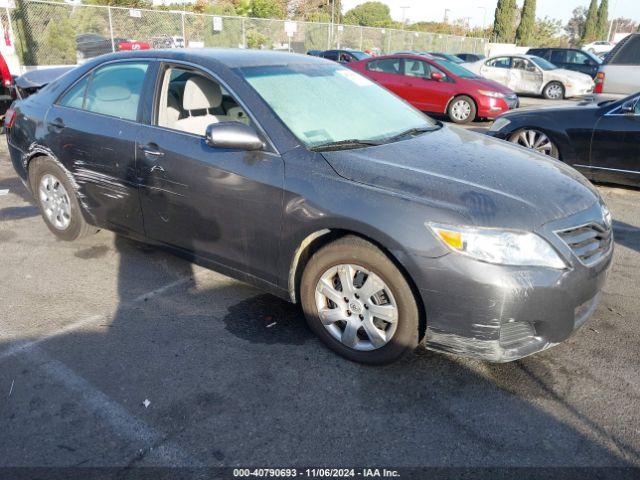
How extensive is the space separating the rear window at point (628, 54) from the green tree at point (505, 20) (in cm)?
4442

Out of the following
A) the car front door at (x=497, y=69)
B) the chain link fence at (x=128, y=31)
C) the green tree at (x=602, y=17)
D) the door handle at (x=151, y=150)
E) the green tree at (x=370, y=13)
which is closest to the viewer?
the door handle at (x=151, y=150)

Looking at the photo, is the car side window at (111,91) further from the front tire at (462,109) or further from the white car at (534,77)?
the white car at (534,77)

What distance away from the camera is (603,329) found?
3.44m

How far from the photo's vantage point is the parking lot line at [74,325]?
10.3ft

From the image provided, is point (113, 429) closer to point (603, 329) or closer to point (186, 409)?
point (186, 409)

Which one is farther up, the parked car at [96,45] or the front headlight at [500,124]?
the parked car at [96,45]

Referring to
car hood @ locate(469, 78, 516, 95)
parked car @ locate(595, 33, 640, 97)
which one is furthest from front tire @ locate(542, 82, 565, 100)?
parked car @ locate(595, 33, 640, 97)

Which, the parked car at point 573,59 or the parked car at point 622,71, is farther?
the parked car at point 573,59

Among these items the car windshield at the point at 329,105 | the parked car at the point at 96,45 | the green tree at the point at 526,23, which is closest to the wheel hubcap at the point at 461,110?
the car windshield at the point at 329,105

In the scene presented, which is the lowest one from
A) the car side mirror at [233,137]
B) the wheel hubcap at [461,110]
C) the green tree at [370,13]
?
the wheel hubcap at [461,110]

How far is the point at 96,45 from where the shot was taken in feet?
62.4

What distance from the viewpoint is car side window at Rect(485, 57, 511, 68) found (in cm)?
1811

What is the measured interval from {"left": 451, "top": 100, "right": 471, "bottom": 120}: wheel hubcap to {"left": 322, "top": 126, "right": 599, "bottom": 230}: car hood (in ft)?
30.7

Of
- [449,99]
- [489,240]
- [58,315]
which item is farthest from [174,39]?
[489,240]
